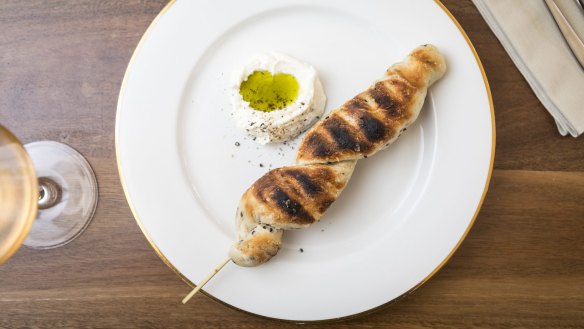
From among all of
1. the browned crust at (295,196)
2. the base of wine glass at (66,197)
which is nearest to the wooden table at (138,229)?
the base of wine glass at (66,197)

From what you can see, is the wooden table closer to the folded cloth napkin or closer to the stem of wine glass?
the folded cloth napkin

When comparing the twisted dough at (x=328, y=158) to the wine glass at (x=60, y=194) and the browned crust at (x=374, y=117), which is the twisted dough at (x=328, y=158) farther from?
the wine glass at (x=60, y=194)

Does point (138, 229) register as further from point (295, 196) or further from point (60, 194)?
point (295, 196)

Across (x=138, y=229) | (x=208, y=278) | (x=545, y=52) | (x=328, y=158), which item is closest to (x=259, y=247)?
(x=208, y=278)

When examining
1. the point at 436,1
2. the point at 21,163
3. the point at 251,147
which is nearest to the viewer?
the point at 21,163

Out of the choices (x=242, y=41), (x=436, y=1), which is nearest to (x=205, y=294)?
(x=242, y=41)

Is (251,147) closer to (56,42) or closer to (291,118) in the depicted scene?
(291,118)
